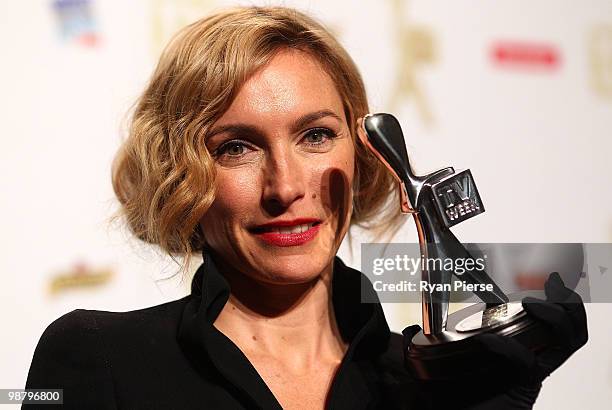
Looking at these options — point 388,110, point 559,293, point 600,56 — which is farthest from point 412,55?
point 559,293

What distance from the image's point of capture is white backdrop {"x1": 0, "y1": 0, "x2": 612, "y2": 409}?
51.6 inches

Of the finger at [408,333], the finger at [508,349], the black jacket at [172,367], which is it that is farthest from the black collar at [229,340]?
the finger at [508,349]

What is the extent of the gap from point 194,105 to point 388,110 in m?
0.51

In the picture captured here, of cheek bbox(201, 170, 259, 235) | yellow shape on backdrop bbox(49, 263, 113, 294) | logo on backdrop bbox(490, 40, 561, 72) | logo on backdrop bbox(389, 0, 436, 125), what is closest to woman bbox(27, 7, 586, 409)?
cheek bbox(201, 170, 259, 235)

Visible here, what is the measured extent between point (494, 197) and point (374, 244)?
1.22ft

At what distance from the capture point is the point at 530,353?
82cm

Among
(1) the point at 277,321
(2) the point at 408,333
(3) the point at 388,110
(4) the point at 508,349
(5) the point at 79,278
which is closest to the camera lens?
(4) the point at 508,349

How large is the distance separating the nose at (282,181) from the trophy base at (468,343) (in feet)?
0.61

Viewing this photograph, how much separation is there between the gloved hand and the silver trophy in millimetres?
22

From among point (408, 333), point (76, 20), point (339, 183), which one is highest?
point (76, 20)

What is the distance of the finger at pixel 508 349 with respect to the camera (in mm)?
814

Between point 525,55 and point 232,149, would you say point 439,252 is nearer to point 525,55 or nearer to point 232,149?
point 232,149

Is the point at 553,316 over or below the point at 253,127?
below

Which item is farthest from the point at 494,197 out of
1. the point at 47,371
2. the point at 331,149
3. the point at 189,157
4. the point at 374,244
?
the point at 47,371
